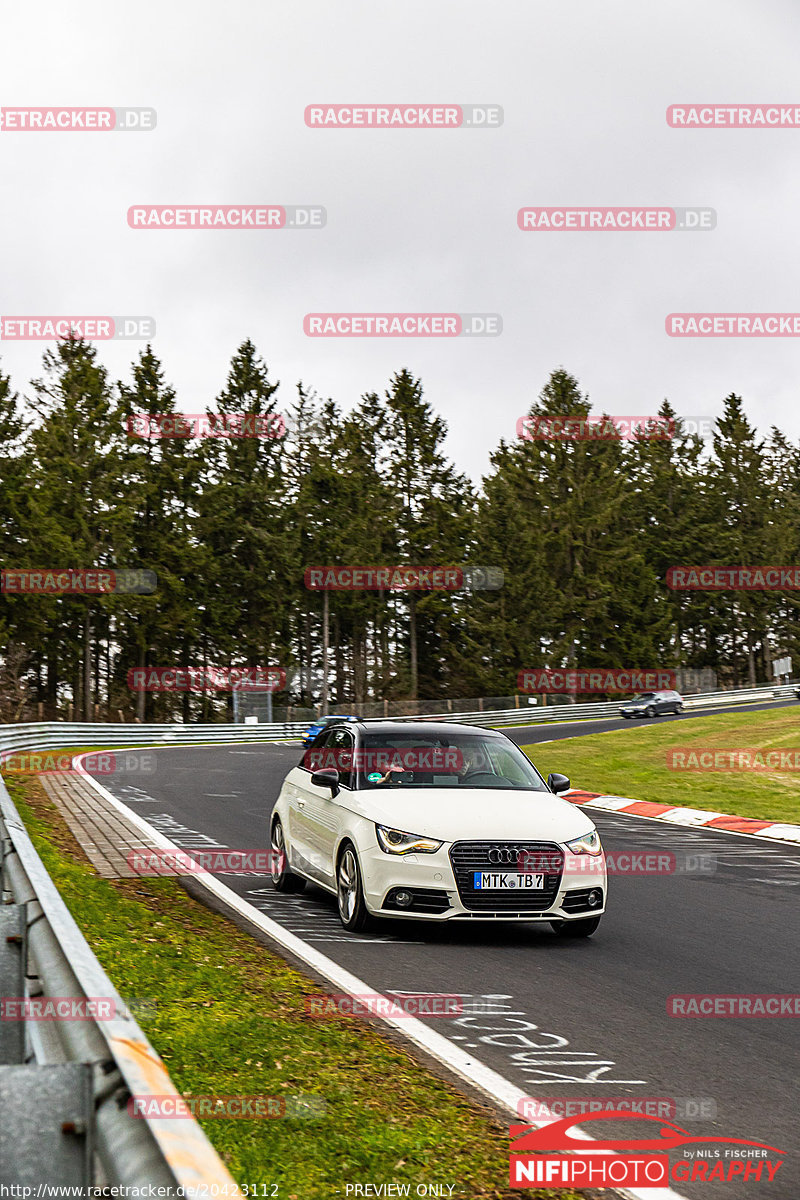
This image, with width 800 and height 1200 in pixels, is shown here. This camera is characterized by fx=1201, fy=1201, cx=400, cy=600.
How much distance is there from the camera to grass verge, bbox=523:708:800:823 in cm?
2017

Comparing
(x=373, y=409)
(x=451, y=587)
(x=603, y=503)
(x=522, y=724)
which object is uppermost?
(x=373, y=409)

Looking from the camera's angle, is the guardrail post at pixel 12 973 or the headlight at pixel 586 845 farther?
the headlight at pixel 586 845

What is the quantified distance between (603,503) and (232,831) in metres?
62.6

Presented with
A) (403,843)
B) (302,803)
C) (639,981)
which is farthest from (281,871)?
(639,981)

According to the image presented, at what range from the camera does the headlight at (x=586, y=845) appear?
8.66 metres

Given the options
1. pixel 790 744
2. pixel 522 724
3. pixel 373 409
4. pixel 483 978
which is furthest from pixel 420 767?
pixel 373 409

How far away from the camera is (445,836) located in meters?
8.46

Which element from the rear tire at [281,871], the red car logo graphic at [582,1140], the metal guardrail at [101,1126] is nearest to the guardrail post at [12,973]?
the metal guardrail at [101,1126]

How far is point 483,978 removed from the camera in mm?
7574

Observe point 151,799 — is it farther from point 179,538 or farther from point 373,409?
point 373,409

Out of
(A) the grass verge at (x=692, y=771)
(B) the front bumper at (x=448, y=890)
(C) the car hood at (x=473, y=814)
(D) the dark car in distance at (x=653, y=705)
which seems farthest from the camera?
(D) the dark car in distance at (x=653, y=705)

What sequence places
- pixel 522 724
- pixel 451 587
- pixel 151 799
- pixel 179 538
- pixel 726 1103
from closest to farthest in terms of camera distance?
pixel 726 1103 < pixel 151 799 < pixel 522 724 < pixel 179 538 < pixel 451 587

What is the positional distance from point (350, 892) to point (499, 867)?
3.94 ft

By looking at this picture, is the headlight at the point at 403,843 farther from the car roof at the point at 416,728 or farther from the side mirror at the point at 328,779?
the car roof at the point at 416,728
